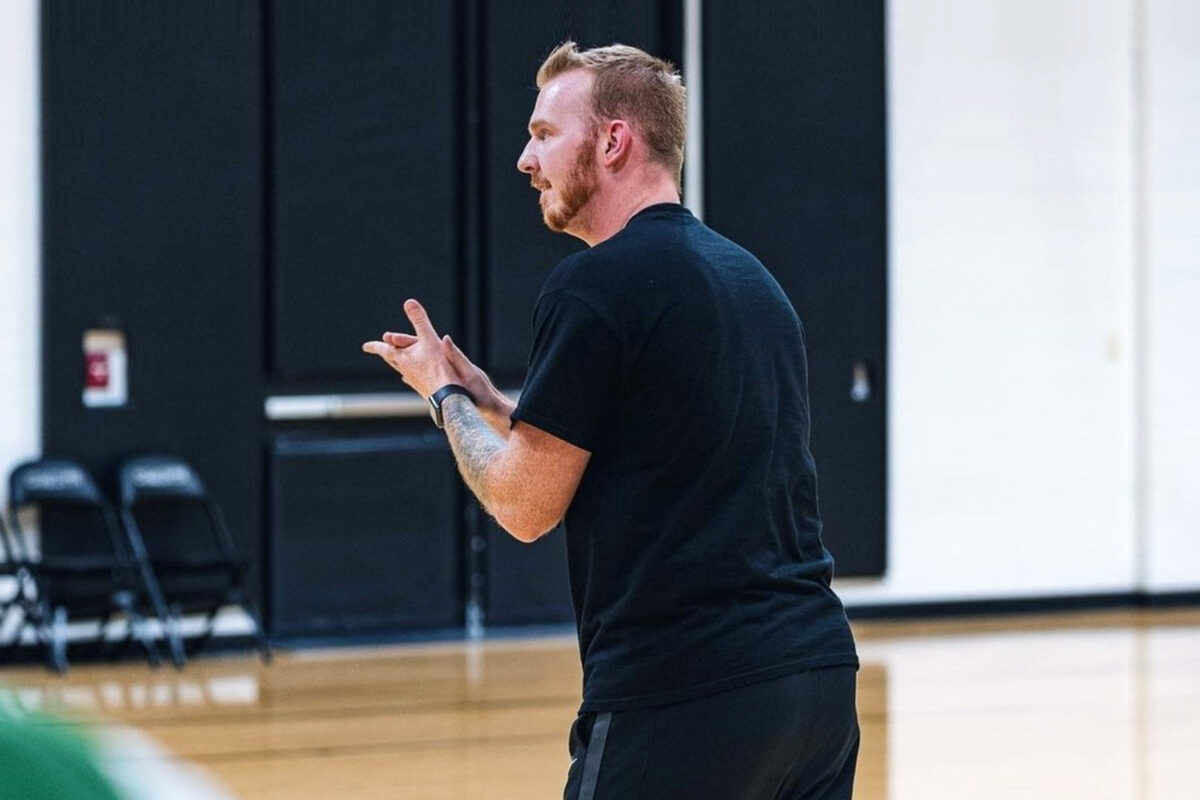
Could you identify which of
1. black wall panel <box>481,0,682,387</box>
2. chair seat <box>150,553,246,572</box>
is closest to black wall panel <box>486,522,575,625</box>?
black wall panel <box>481,0,682,387</box>

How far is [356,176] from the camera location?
304 inches

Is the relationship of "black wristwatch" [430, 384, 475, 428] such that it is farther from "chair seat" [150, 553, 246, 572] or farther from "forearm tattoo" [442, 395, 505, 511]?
"chair seat" [150, 553, 246, 572]

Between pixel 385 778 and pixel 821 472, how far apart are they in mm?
3602

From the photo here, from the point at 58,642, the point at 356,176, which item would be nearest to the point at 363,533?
the point at 58,642

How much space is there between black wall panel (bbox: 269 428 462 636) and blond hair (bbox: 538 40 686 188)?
5.69 metres

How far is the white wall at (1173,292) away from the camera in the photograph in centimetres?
858

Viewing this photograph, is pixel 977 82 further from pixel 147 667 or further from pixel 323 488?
pixel 147 667

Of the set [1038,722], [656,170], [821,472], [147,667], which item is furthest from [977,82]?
[656,170]

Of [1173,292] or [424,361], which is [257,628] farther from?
[424,361]

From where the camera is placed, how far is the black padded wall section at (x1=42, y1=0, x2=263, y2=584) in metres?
7.21

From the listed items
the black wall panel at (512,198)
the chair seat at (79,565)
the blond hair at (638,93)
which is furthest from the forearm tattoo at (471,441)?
the black wall panel at (512,198)

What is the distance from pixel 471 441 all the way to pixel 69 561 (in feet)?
17.1

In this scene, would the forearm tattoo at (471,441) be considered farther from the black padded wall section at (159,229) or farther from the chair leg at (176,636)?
the black padded wall section at (159,229)

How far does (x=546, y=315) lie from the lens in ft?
6.37
